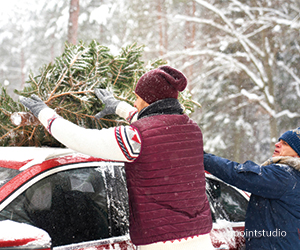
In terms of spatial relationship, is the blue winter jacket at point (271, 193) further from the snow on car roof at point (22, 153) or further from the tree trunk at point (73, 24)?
the tree trunk at point (73, 24)

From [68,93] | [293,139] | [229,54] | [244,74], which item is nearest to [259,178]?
[293,139]

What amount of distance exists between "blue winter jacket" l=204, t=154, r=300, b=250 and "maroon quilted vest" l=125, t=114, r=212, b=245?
50cm

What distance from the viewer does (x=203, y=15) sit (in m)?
15.5

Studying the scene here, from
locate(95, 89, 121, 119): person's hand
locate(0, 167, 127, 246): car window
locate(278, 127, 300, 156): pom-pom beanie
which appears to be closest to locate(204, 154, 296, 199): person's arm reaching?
locate(278, 127, 300, 156): pom-pom beanie

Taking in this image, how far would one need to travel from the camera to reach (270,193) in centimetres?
217

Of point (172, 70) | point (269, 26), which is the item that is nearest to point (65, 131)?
point (172, 70)

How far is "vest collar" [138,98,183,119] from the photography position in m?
1.79

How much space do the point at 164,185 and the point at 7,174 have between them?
3.29 feet

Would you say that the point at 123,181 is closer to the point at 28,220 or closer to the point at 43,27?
the point at 28,220

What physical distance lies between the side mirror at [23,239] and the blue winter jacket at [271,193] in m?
1.25

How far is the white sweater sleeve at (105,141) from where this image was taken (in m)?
1.62

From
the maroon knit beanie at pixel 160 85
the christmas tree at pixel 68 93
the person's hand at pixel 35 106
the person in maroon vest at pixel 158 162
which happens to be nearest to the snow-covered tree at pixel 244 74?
the christmas tree at pixel 68 93

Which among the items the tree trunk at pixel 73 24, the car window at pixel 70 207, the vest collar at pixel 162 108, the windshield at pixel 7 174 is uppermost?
the tree trunk at pixel 73 24

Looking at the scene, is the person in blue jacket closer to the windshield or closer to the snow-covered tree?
the windshield
